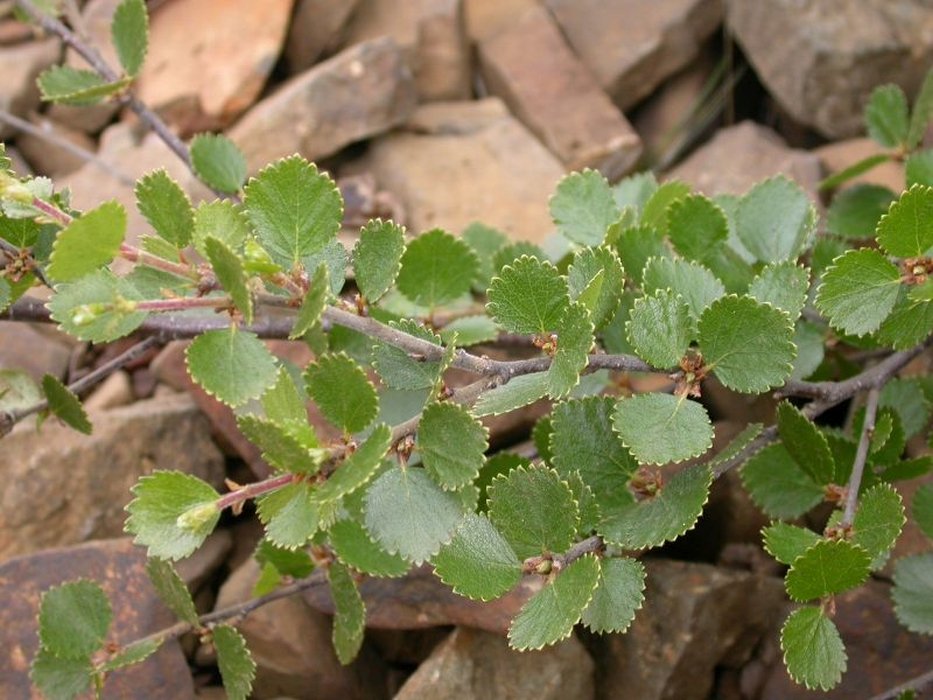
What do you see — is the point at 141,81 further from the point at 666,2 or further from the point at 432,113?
the point at 666,2

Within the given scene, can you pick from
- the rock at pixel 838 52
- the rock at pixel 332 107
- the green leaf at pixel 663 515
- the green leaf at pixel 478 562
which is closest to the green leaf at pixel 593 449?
the green leaf at pixel 663 515

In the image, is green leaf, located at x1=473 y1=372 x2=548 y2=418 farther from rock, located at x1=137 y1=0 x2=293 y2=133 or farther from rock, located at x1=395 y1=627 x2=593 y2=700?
rock, located at x1=137 y1=0 x2=293 y2=133

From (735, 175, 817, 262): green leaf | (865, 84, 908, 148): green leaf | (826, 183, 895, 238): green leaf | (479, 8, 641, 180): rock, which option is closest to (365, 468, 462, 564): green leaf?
(735, 175, 817, 262): green leaf

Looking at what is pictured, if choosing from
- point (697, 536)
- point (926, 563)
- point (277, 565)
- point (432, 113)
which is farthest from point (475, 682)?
point (432, 113)

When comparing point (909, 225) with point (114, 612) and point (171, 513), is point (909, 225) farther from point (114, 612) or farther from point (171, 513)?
point (114, 612)

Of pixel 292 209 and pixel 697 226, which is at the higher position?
pixel 292 209

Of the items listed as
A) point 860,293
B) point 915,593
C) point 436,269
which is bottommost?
point 915,593

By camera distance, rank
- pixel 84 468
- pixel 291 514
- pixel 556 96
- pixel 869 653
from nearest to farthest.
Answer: pixel 291 514 < pixel 869 653 < pixel 84 468 < pixel 556 96

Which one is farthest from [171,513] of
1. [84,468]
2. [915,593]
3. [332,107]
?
[332,107]
